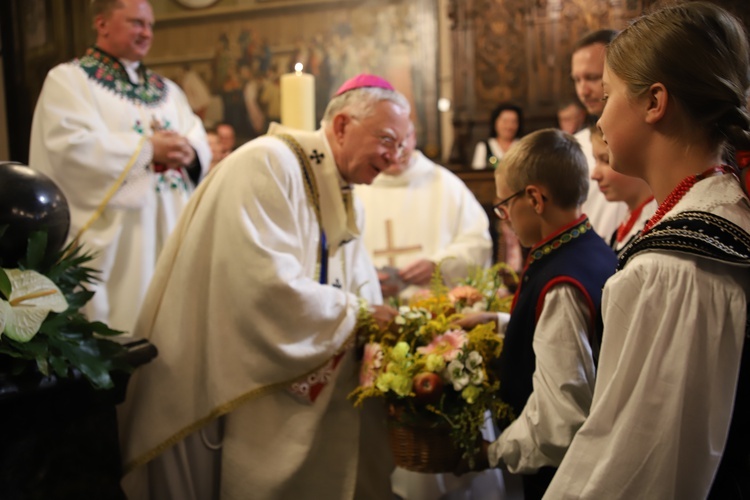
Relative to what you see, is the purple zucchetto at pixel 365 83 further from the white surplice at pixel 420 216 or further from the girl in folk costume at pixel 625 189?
the white surplice at pixel 420 216

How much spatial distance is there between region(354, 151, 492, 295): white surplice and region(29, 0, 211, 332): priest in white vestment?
1077 millimetres

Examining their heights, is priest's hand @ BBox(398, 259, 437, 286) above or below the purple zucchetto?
below

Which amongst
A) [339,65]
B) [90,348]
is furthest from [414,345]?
[339,65]

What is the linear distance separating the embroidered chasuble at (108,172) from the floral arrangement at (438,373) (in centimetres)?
185

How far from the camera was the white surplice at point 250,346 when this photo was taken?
8.56ft

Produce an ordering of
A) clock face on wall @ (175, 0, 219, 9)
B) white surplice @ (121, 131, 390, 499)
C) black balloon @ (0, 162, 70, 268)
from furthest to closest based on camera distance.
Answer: clock face on wall @ (175, 0, 219, 9), white surplice @ (121, 131, 390, 499), black balloon @ (0, 162, 70, 268)

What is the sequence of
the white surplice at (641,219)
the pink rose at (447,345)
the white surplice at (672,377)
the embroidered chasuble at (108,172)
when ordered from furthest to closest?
the embroidered chasuble at (108,172), the white surplice at (641,219), the pink rose at (447,345), the white surplice at (672,377)

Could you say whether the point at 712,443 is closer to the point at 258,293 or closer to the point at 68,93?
the point at 258,293

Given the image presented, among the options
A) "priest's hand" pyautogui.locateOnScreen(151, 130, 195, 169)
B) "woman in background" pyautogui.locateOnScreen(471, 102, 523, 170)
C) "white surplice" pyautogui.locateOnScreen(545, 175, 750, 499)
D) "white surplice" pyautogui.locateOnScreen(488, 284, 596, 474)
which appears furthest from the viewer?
"woman in background" pyautogui.locateOnScreen(471, 102, 523, 170)

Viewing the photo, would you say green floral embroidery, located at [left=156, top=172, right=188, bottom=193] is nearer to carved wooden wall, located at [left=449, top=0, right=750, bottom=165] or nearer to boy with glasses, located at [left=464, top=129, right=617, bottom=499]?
boy with glasses, located at [left=464, top=129, right=617, bottom=499]

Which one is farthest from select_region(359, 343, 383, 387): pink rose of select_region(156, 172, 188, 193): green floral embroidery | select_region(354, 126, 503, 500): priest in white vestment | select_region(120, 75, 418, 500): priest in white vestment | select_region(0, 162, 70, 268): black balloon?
select_region(156, 172, 188, 193): green floral embroidery

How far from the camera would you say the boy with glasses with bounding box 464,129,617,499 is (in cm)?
184

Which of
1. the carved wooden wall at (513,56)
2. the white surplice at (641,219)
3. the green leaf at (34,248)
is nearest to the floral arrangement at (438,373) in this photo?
the white surplice at (641,219)

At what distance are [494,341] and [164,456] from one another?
1.26m
